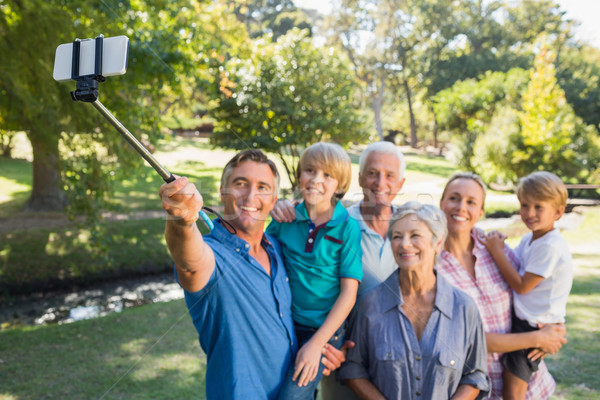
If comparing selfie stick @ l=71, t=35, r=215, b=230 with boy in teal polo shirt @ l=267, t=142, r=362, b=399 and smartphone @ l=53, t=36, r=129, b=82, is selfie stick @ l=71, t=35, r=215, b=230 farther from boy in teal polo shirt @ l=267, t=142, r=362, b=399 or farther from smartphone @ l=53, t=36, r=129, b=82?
boy in teal polo shirt @ l=267, t=142, r=362, b=399

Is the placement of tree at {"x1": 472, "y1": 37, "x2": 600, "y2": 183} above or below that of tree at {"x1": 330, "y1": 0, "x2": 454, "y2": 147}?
below

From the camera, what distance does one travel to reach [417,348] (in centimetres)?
201

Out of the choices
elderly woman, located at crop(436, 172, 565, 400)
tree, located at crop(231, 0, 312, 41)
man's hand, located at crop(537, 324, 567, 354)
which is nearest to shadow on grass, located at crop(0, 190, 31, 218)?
tree, located at crop(231, 0, 312, 41)

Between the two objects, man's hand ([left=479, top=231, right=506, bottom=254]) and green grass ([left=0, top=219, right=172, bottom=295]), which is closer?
man's hand ([left=479, top=231, right=506, bottom=254])

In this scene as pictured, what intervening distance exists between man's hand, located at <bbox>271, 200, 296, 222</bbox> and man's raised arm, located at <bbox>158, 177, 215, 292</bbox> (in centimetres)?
57

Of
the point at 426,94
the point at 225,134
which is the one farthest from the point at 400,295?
the point at 426,94

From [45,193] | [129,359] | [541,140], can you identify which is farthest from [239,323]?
[541,140]

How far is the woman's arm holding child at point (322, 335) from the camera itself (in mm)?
1859

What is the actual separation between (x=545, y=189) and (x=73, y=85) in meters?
5.22

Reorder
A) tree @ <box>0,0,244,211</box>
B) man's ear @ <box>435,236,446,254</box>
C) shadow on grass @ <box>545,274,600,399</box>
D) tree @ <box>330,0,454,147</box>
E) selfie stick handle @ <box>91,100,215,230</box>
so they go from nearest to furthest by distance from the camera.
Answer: selfie stick handle @ <box>91,100,215,230</box> → man's ear @ <box>435,236,446,254</box> → shadow on grass @ <box>545,274,600,399</box> → tree @ <box>0,0,244,211</box> → tree @ <box>330,0,454,147</box>

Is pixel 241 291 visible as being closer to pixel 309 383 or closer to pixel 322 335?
pixel 322 335

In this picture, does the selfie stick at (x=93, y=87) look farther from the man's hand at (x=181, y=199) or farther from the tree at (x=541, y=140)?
the tree at (x=541, y=140)

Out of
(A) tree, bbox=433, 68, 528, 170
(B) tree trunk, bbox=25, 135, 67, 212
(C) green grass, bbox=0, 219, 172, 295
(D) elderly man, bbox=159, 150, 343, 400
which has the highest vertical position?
(A) tree, bbox=433, 68, 528, 170

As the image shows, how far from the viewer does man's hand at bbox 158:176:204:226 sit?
4.13 feet
